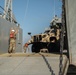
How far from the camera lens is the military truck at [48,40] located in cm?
2170

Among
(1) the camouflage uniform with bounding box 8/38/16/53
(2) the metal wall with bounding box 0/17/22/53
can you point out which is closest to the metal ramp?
(2) the metal wall with bounding box 0/17/22/53

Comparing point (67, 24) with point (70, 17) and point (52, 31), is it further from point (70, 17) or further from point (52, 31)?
point (52, 31)

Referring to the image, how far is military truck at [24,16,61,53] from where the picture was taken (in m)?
21.7

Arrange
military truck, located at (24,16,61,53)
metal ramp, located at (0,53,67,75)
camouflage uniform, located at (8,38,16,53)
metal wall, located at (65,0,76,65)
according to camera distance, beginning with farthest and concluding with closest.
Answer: military truck, located at (24,16,61,53)
camouflage uniform, located at (8,38,16,53)
metal wall, located at (65,0,76,65)
metal ramp, located at (0,53,67,75)

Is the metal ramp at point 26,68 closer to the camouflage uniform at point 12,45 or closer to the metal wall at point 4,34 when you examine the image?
the metal wall at point 4,34

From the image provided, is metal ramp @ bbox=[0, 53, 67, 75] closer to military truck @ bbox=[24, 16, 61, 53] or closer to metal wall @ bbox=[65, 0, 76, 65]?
metal wall @ bbox=[65, 0, 76, 65]

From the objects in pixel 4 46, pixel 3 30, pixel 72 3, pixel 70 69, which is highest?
pixel 72 3

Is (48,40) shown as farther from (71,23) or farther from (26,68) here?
(26,68)

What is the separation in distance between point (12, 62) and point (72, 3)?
13.8ft

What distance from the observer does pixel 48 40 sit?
21.9 meters

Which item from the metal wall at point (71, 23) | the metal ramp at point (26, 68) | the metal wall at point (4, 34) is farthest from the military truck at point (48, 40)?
the metal ramp at point (26, 68)

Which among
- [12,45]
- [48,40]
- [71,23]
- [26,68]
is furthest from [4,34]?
[26,68]

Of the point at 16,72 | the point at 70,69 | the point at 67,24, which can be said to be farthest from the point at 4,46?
the point at 16,72

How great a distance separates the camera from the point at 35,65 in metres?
10.2
